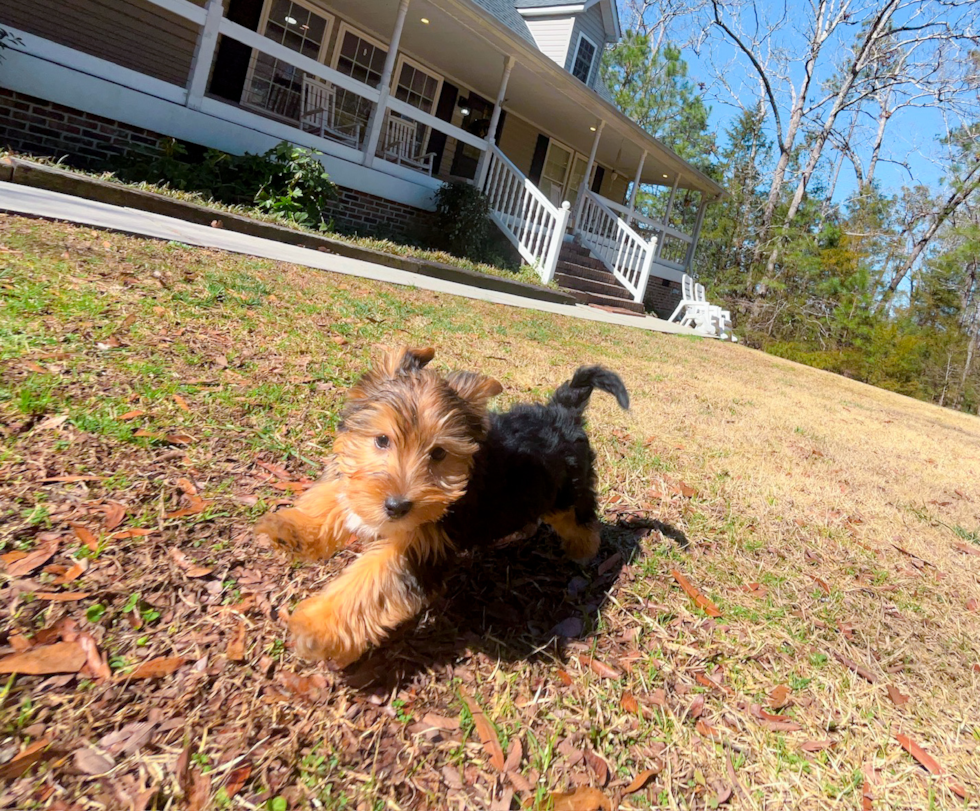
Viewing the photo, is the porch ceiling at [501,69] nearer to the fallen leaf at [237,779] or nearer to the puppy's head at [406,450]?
the puppy's head at [406,450]

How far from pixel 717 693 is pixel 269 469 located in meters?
2.30

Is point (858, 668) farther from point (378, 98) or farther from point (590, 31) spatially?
point (590, 31)

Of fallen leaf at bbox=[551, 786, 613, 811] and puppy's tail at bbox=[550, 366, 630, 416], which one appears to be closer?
fallen leaf at bbox=[551, 786, 613, 811]

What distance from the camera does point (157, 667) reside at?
1.91m

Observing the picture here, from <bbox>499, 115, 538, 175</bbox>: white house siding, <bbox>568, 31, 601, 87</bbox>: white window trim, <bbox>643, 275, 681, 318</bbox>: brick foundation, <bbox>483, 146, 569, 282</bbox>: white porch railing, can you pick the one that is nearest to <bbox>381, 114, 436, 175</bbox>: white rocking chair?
<bbox>483, 146, 569, 282</bbox>: white porch railing

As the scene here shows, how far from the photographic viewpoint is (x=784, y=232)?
27453 mm

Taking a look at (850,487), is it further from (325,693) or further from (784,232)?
(784,232)

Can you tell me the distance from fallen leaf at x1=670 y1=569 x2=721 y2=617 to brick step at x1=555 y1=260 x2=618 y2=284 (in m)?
15.0

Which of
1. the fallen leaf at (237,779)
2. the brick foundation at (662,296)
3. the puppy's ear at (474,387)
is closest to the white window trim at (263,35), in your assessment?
the puppy's ear at (474,387)

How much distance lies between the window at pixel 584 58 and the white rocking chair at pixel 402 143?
7.68 meters

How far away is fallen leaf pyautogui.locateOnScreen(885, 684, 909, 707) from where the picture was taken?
2.77 meters

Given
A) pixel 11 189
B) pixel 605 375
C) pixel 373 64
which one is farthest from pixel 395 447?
pixel 373 64

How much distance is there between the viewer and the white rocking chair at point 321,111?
1458 centimetres

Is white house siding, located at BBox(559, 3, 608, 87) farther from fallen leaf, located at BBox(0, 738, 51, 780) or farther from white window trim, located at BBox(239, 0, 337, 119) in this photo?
fallen leaf, located at BBox(0, 738, 51, 780)
